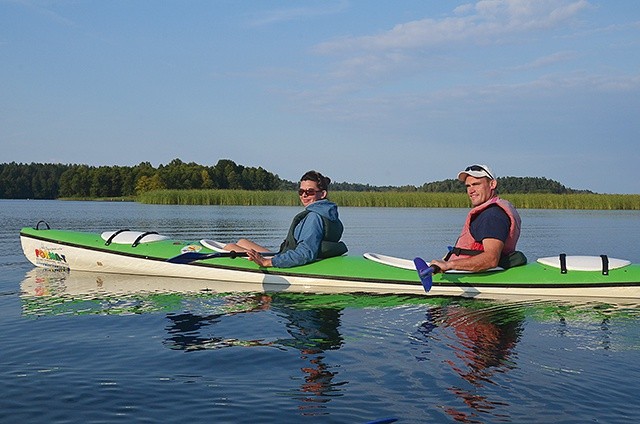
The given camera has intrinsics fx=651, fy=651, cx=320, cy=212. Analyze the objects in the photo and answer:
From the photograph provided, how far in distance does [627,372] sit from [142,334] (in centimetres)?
378

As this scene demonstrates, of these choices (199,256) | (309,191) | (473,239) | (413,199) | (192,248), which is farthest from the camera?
(413,199)

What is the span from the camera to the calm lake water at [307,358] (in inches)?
146

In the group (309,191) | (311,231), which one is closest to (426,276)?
(311,231)

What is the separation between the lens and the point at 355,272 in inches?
308

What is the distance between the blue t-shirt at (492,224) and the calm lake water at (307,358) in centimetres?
77

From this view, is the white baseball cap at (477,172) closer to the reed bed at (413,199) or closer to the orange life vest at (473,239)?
the orange life vest at (473,239)

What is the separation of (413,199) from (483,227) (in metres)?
29.0

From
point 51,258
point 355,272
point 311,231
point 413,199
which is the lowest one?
point 355,272

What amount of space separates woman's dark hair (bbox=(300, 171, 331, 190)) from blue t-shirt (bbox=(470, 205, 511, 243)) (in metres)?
1.83

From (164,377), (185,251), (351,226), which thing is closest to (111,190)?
(351,226)

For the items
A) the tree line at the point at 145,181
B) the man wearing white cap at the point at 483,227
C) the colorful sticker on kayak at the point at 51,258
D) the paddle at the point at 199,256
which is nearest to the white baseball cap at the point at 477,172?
the man wearing white cap at the point at 483,227

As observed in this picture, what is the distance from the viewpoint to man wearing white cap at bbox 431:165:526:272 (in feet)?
21.8

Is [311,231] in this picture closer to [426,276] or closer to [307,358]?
[426,276]

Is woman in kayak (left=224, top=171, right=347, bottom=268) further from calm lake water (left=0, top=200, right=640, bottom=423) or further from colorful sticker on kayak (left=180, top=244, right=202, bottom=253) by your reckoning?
colorful sticker on kayak (left=180, top=244, right=202, bottom=253)
